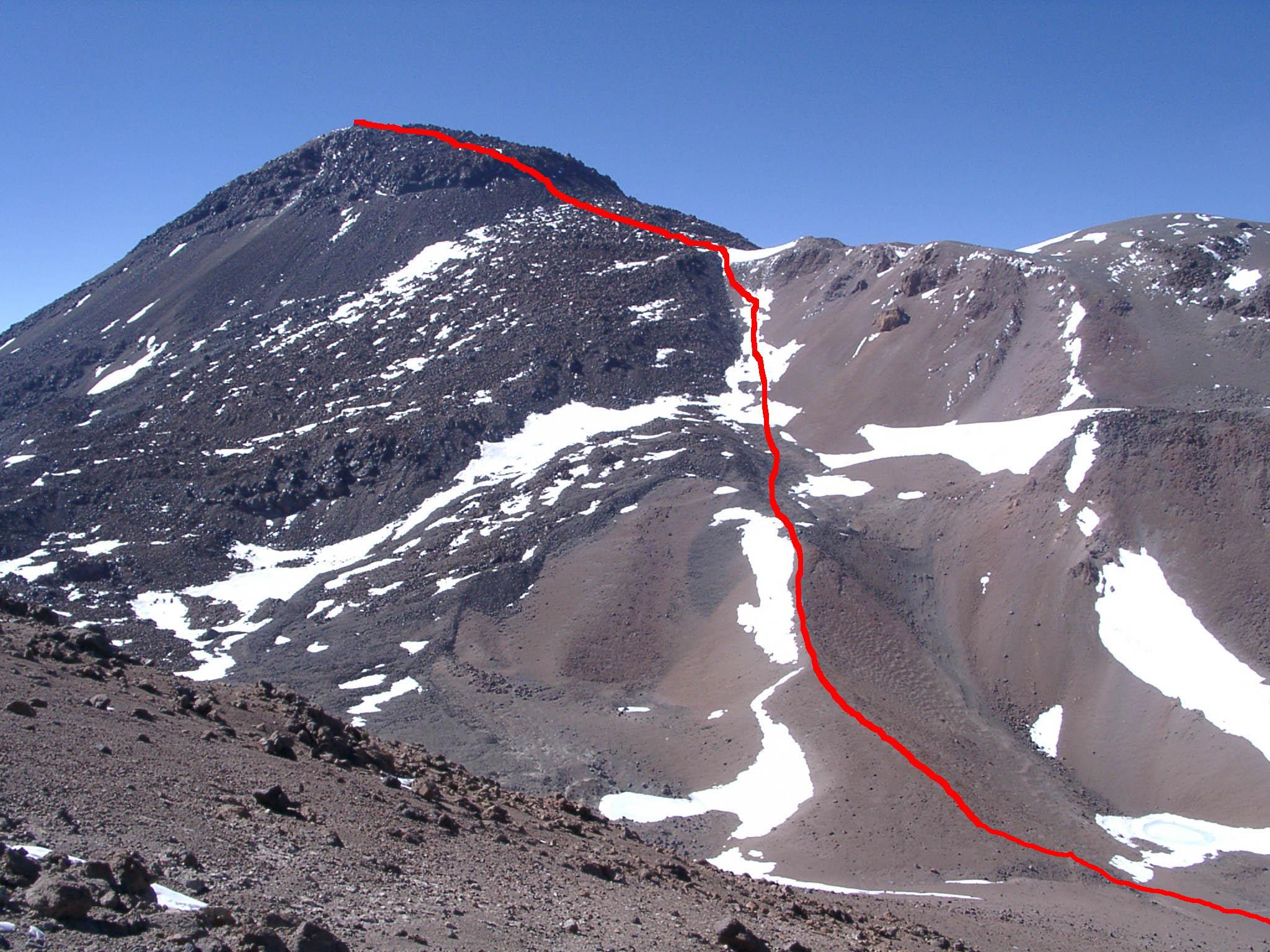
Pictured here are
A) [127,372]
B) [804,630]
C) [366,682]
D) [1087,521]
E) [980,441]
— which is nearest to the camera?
[804,630]

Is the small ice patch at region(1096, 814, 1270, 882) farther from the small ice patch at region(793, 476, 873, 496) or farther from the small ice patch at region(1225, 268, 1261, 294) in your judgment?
the small ice patch at region(1225, 268, 1261, 294)

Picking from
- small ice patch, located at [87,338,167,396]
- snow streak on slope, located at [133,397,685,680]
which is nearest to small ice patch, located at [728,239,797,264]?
snow streak on slope, located at [133,397,685,680]

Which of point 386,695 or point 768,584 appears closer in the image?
point 386,695

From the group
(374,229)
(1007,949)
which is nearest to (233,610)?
(1007,949)

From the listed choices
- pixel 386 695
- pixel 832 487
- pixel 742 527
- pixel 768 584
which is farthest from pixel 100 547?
pixel 832 487

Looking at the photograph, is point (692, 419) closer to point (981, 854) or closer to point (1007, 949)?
point (981, 854)

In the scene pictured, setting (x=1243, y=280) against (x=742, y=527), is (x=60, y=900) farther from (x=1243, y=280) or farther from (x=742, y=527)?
(x=1243, y=280)

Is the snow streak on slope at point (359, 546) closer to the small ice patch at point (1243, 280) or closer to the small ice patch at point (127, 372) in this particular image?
the small ice patch at point (127, 372)
